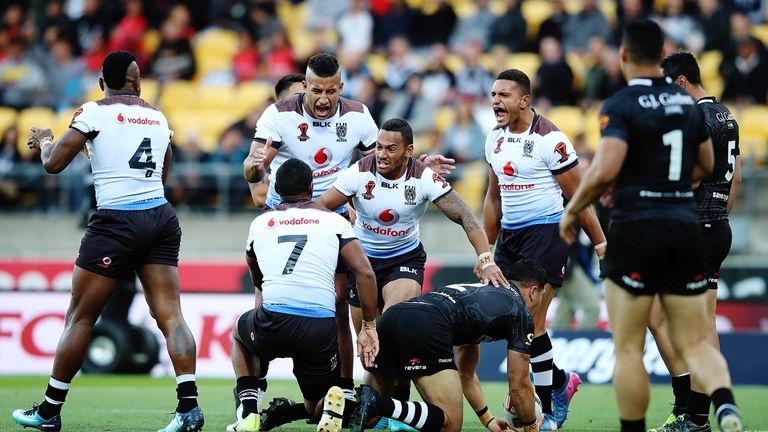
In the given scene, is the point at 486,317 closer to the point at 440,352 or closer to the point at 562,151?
the point at 440,352

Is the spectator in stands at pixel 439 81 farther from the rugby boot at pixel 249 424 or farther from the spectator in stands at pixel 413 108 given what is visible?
the rugby boot at pixel 249 424

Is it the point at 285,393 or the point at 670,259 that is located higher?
the point at 670,259

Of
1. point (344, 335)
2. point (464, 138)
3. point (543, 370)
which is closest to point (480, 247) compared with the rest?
point (543, 370)

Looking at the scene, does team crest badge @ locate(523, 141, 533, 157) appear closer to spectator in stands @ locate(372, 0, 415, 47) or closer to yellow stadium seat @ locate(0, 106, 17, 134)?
spectator in stands @ locate(372, 0, 415, 47)

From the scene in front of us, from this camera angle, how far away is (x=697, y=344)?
7000 mm

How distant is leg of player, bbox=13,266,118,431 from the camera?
844 cm

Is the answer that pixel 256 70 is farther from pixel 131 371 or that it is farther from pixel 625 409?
pixel 625 409

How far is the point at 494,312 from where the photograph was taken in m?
8.56

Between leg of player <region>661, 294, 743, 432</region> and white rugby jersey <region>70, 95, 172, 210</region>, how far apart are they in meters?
3.94

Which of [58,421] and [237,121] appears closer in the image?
[58,421]

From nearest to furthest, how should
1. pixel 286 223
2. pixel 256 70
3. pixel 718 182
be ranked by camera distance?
pixel 286 223 → pixel 718 182 → pixel 256 70

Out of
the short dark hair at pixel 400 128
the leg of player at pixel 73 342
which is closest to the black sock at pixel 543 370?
Result: the short dark hair at pixel 400 128

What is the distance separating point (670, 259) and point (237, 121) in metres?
12.5

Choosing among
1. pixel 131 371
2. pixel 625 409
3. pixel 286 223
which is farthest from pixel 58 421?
pixel 131 371
